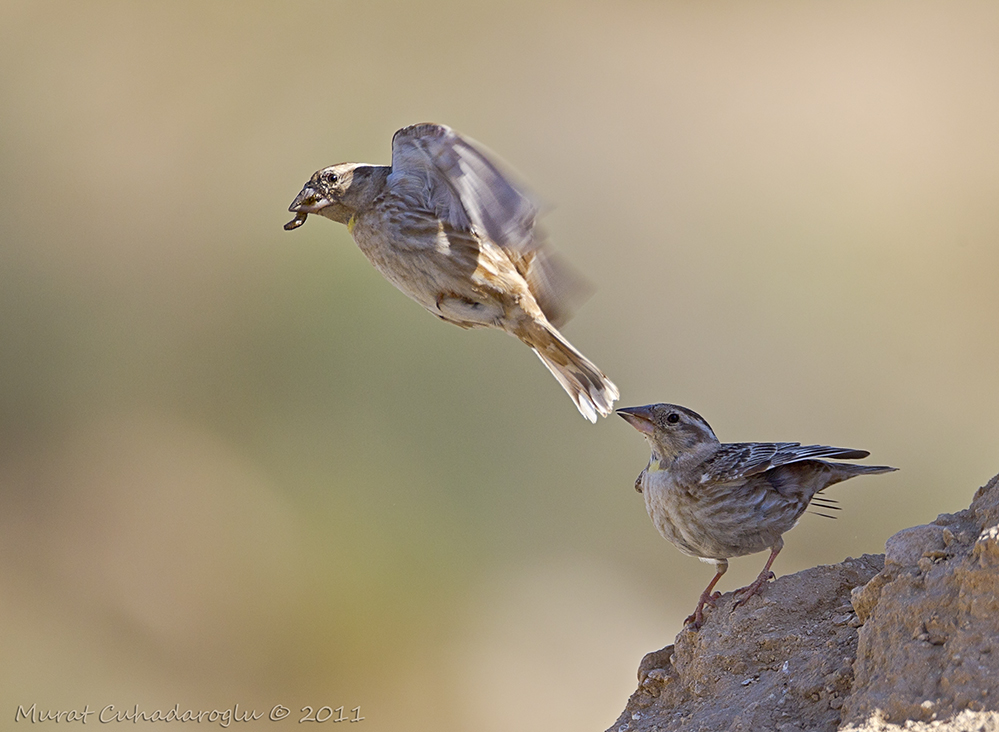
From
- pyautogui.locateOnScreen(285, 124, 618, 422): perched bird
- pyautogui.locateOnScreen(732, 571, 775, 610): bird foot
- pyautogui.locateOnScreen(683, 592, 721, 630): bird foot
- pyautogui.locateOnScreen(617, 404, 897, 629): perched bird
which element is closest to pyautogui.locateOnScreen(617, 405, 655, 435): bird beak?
pyautogui.locateOnScreen(617, 404, 897, 629): perched bird

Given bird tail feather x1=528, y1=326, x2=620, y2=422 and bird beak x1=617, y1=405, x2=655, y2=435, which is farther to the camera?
bird tail feather x1=528, y1=326, x2=620, y2=422

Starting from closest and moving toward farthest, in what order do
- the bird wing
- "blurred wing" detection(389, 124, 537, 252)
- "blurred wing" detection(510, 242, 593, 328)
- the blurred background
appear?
1. the bird wing
2. "blurred wing" detection(389, 124, 537, 252)
3. "blurred wing" detection(510, 242, 593, 328)
4. the blurred background

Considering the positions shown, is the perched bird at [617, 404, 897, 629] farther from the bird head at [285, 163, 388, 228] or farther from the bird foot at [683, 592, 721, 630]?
the bird head at [285, 163, 388, 228]

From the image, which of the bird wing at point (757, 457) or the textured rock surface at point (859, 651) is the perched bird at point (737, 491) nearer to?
the bird wing at point (757, 457)

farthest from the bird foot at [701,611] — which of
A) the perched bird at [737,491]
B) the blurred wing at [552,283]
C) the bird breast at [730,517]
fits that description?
the blurred wing at [552,283]

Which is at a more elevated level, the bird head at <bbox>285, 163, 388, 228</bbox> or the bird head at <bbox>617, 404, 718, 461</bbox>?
the bird head at <bbox>285, 163, 388, 228</bbox>

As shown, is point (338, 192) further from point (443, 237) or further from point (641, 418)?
point (641, 418)
